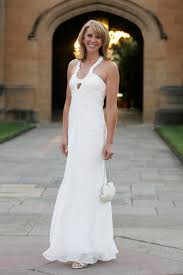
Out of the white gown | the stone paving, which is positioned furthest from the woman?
the stone paving

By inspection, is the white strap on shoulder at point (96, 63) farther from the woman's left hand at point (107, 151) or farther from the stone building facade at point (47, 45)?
the stone building facade at point (47, 45)

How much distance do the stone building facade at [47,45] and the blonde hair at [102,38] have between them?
19.0m

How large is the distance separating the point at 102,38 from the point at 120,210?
9.19 ft

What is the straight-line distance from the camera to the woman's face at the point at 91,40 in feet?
14.9

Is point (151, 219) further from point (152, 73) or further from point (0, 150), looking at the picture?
point (152, 73)

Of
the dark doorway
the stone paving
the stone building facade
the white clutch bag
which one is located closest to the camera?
the white clutch bag

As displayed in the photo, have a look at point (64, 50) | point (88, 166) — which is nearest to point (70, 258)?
point (88, 166)

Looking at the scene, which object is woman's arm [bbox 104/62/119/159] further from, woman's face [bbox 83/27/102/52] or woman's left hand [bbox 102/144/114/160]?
woman's face [bbox 83/27/102/52]

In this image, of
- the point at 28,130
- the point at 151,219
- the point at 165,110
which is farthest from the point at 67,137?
the point at 165,110

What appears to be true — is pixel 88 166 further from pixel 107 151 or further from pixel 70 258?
pixel 70 258

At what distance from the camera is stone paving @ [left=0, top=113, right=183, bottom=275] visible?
4609mm

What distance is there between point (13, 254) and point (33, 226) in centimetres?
111

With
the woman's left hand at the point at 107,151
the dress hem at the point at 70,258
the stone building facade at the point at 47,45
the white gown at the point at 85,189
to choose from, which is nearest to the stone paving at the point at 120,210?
the dress hem at the point at 70,258

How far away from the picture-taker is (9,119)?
23609 millimetres
